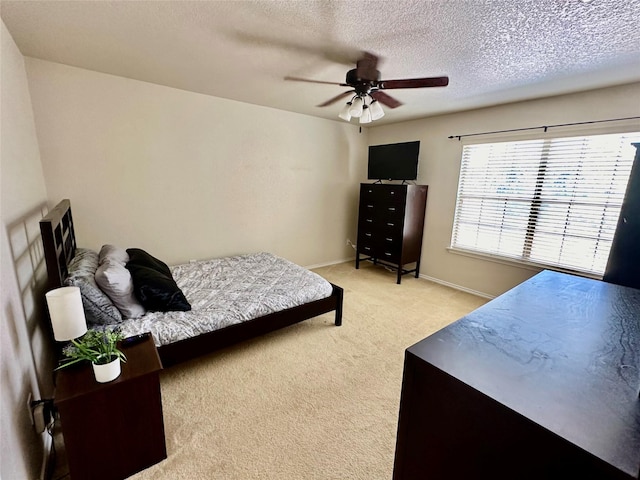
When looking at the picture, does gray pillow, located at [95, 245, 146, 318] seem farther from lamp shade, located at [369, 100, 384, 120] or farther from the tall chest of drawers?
the tall chest of drawers

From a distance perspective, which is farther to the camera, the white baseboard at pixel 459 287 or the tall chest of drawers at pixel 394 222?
the tall chest of drawers at pixel 394 222

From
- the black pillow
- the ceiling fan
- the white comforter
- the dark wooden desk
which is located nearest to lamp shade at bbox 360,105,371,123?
the ceiling fan

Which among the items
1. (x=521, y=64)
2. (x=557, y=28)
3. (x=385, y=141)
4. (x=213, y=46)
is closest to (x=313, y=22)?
(x=213, y=46)

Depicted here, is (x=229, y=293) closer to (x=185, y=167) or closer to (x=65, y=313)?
(x=65, y=313)

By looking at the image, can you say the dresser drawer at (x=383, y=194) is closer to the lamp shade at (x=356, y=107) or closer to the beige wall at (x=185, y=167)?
the beige wall at (x=185, y=167)

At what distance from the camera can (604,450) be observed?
0.63 metres

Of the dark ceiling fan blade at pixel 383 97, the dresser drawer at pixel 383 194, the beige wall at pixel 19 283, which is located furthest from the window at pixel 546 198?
the beige wall at pixel 19 283

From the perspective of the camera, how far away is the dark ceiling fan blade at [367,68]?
2088 millimetres

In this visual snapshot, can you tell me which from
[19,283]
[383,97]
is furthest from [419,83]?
[19,283]

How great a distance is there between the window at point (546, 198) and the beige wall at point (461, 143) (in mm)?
143

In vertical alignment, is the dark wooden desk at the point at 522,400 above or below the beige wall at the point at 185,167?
below

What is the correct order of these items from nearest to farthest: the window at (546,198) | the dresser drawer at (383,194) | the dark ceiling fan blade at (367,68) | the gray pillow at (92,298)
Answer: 1. the gray pillow at (92,298)
2. the dark ceiling fan blade at (367,68)
3. the window at (546,198)
4. the dresser drawer at (383,194)

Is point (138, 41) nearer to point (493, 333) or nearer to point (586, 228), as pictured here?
point (493, 333)

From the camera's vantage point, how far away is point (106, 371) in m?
1.27
